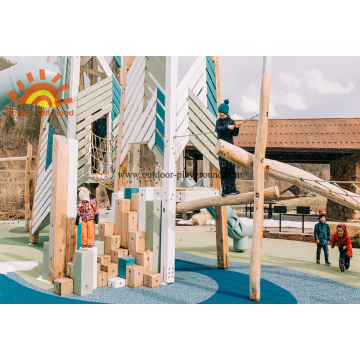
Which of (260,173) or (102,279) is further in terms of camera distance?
(102,279)

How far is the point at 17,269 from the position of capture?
17.2 feet

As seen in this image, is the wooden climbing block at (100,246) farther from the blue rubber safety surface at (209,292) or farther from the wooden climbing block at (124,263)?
the blue rubber safety surface at (209,292)

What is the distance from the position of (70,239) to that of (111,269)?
73cm

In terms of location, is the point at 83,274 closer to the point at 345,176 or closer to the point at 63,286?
the point at 63,286

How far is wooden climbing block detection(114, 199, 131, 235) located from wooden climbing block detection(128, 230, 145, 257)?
0.98 ft

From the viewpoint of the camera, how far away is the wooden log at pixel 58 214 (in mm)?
4320

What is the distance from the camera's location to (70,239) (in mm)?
4445

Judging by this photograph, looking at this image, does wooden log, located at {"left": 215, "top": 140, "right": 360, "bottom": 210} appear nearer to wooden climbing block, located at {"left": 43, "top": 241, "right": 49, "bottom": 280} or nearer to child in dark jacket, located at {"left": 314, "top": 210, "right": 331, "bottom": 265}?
child in dark jacket, located at {"left": 314, "top": 210, "right": 331, "bottom": 265}

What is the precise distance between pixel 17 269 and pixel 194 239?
492cm

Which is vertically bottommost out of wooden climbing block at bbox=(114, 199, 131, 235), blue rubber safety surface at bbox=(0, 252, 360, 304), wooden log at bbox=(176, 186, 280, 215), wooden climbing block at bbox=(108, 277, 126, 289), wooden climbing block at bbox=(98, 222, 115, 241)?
blue rubber safety surface at bbox=(0, 252, 360, 304)

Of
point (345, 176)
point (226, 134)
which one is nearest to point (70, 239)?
point (226, 134)

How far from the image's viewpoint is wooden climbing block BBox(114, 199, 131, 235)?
5008mm

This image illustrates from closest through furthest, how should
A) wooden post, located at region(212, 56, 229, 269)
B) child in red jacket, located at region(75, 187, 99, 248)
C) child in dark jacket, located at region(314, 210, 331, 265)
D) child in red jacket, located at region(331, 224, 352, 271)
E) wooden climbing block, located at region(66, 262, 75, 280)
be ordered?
1. wooden climbing block, located at region(66, 262, 75, 280)
2. child in red jacket, located at region(75, 187, 99, 248)
3. child in red jacket, located at region(331, 224, 352, 271)
4. wooden post, located at region(212, 56, 229, 269)
5. child in dark jacket, located at region(314, 210, 331, 265)

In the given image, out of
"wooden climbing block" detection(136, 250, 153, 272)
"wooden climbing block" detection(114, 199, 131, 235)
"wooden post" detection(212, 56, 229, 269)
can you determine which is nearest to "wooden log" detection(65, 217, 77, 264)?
"wooden climbing block" detection(114, 199, 131, 235)
